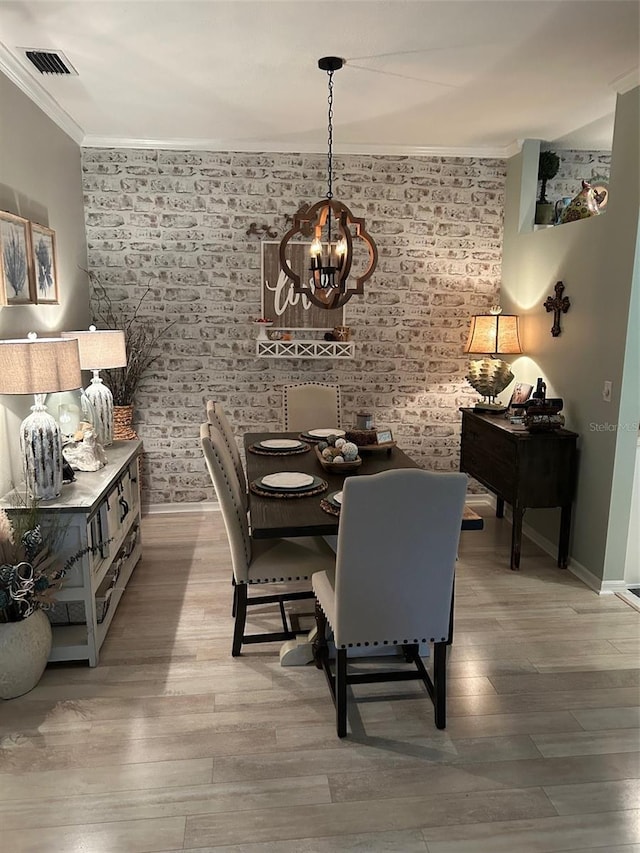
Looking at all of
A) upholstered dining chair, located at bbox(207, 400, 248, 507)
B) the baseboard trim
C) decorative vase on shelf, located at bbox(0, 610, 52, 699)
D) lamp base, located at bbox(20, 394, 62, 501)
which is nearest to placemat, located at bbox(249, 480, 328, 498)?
upholstered dining chair, located at bbox(207, 400, 248, 507)

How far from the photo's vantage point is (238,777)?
2133 millimetres

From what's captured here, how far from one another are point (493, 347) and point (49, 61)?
10.3 feet

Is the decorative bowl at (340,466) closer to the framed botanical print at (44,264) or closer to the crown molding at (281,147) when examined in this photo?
the framed botanical print at (44,264)

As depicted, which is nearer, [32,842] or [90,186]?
[32,842]

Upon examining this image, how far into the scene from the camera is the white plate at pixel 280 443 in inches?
138

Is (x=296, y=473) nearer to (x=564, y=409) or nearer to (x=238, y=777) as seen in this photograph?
(x=238, y=777)

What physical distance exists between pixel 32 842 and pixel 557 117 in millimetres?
4481

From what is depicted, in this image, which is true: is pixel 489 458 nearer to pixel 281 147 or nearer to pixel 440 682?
pixel 440 682

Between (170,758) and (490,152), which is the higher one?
(490,152)

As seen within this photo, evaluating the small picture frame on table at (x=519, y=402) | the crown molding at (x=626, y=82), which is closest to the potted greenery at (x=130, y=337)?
the small picture frame on table at (x=519, y=402)

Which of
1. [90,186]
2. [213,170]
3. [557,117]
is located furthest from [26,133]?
[557,117]

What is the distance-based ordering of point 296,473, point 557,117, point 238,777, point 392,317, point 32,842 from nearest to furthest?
1. point 32,842
2. point 238,777
3. point 296,473
4. point 557,117
5. point 392,317

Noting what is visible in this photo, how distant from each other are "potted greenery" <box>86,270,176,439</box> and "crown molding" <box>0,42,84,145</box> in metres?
0.96

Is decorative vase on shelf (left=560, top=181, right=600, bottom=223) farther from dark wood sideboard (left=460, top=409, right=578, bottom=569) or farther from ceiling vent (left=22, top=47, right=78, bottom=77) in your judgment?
ceiling vent (left=22, top=47, right=78, bottom=77)
